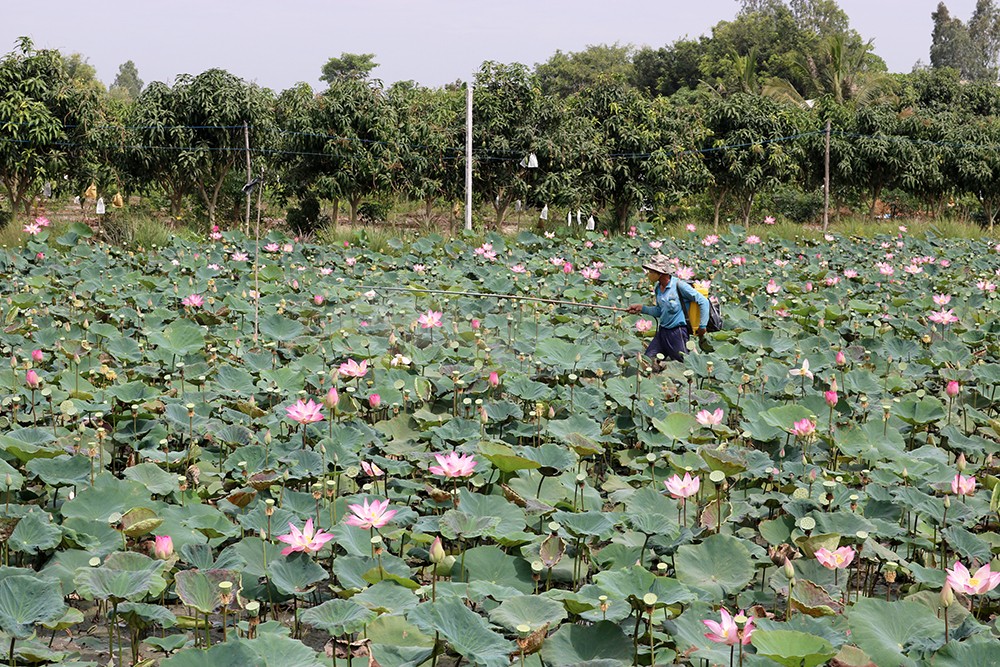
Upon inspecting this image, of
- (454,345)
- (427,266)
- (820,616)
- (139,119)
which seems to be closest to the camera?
(820,616)

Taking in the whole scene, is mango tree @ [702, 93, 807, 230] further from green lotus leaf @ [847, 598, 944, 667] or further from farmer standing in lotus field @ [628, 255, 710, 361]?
green lotus leaf @ [847, 598, 944, 667]

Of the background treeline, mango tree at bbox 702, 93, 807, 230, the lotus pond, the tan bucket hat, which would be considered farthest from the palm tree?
the lotus pond

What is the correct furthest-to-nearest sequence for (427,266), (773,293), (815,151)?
(815,151) → (427,266) → (773,293)

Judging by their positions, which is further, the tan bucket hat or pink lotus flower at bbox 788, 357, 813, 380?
the tan bucket hat

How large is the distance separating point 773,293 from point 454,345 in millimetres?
2738

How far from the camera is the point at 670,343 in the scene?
4.95 metres

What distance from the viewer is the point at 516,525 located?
8.14ft

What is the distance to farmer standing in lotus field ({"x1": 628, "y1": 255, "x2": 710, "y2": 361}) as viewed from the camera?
4.91 metres

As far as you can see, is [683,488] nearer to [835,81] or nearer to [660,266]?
[660,266]

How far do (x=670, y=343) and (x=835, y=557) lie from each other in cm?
275

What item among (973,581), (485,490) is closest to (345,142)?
(485,490)

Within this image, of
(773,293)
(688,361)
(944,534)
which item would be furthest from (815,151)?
(944,534)

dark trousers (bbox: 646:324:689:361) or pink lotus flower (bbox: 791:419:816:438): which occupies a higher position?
pink lotus flower (bbox: 791:419:816:438)

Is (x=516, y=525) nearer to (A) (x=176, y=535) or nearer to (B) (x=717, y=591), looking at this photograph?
(B) (x=717, y=591)
